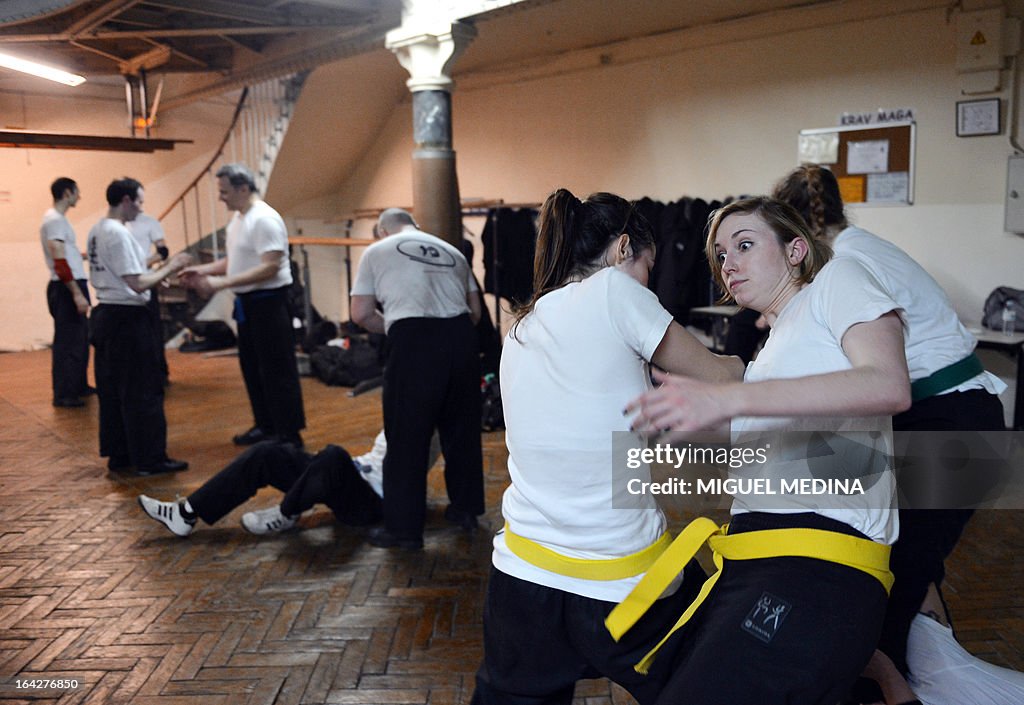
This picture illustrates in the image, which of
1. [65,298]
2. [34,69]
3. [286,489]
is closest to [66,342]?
[65,298]

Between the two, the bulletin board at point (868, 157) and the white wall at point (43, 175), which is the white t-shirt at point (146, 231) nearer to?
the white wall at point (43, 175)

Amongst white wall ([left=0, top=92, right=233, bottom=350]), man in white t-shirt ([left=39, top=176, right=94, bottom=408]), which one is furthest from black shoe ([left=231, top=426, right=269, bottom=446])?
man in white t-shirt ([left=39, top=176, right=94, bottom=408])

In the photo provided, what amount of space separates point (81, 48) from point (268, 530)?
156 inches

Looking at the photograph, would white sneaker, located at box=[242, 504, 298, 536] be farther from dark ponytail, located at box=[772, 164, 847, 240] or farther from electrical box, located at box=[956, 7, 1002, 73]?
electrical box, located at box=[956, 7, 1002, 73]

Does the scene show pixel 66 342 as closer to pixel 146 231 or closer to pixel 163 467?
pixel 146 231

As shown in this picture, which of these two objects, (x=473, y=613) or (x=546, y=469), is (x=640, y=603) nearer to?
(x=546, y=469)

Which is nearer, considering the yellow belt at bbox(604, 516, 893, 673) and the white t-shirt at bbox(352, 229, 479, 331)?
the yellow belt at bbox(604, 516, 893, 673)

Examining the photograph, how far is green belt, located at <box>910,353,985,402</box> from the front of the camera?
2125 mm

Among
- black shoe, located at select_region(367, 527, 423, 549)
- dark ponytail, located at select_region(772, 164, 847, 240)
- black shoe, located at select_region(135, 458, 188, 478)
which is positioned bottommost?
black shoe, located at select_region(367, 527, 423, 549)

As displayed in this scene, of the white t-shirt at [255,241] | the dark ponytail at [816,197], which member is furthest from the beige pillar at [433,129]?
the dark ponytail at [816,197]

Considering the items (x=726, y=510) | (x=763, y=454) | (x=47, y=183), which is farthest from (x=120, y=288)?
(x=763, y=454)

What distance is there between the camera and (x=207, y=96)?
817 centimetres

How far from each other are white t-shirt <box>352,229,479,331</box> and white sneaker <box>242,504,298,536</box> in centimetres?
97

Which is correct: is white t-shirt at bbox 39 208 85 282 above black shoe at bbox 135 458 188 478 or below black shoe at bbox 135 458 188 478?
Result: above
